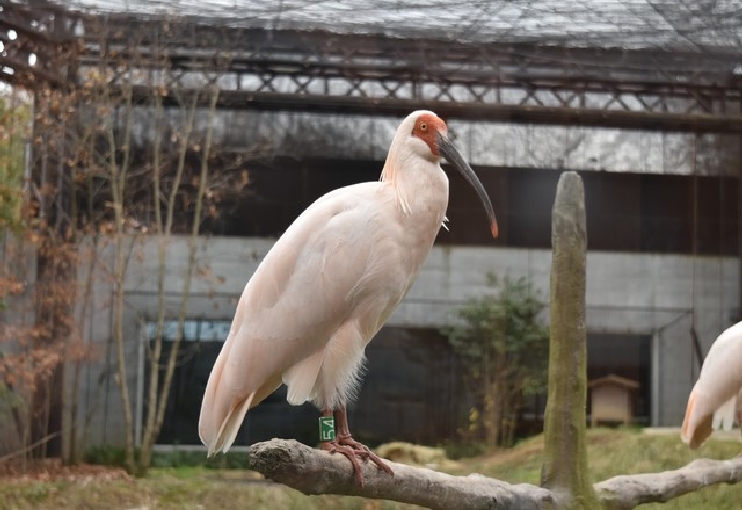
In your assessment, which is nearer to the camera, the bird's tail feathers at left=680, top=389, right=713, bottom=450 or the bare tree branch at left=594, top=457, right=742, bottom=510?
the bare tree branch at left=594, top=457, right=742, bottom=510

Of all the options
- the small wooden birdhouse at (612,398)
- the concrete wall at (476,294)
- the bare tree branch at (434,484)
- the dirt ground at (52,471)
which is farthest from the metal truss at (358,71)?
the bare tree branch at (434,484)

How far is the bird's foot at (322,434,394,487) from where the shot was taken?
239 cm

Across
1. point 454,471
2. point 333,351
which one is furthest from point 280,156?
point 333,351

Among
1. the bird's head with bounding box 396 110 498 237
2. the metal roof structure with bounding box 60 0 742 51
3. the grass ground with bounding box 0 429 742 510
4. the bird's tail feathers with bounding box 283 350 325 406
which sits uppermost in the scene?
the metal roof structure with bounding box 60 0 742 51

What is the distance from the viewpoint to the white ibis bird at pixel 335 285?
2.56m

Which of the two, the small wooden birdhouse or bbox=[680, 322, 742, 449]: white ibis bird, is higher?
bbox=[680, 322, 742, 449]: white ibis bird

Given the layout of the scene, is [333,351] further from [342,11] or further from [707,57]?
[707,57]

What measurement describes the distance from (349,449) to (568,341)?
4.48 feet

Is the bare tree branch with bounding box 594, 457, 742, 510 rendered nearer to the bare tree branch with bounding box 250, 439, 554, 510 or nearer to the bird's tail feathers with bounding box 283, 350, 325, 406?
the bare tree branch with bounding box 250, 439, 554, 510

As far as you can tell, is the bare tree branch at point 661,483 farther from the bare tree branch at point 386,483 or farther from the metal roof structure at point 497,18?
the metal roof structure at point 497,18

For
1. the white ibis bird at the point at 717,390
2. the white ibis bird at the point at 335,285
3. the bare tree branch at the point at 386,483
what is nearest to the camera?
the bare tree branch at the point at 386,483

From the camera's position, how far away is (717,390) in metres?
4.85

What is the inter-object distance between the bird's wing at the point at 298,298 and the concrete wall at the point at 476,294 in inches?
133

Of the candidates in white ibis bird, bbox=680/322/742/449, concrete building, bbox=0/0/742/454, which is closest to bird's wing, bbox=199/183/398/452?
white ibis bird, bbox=680/322/742/449
